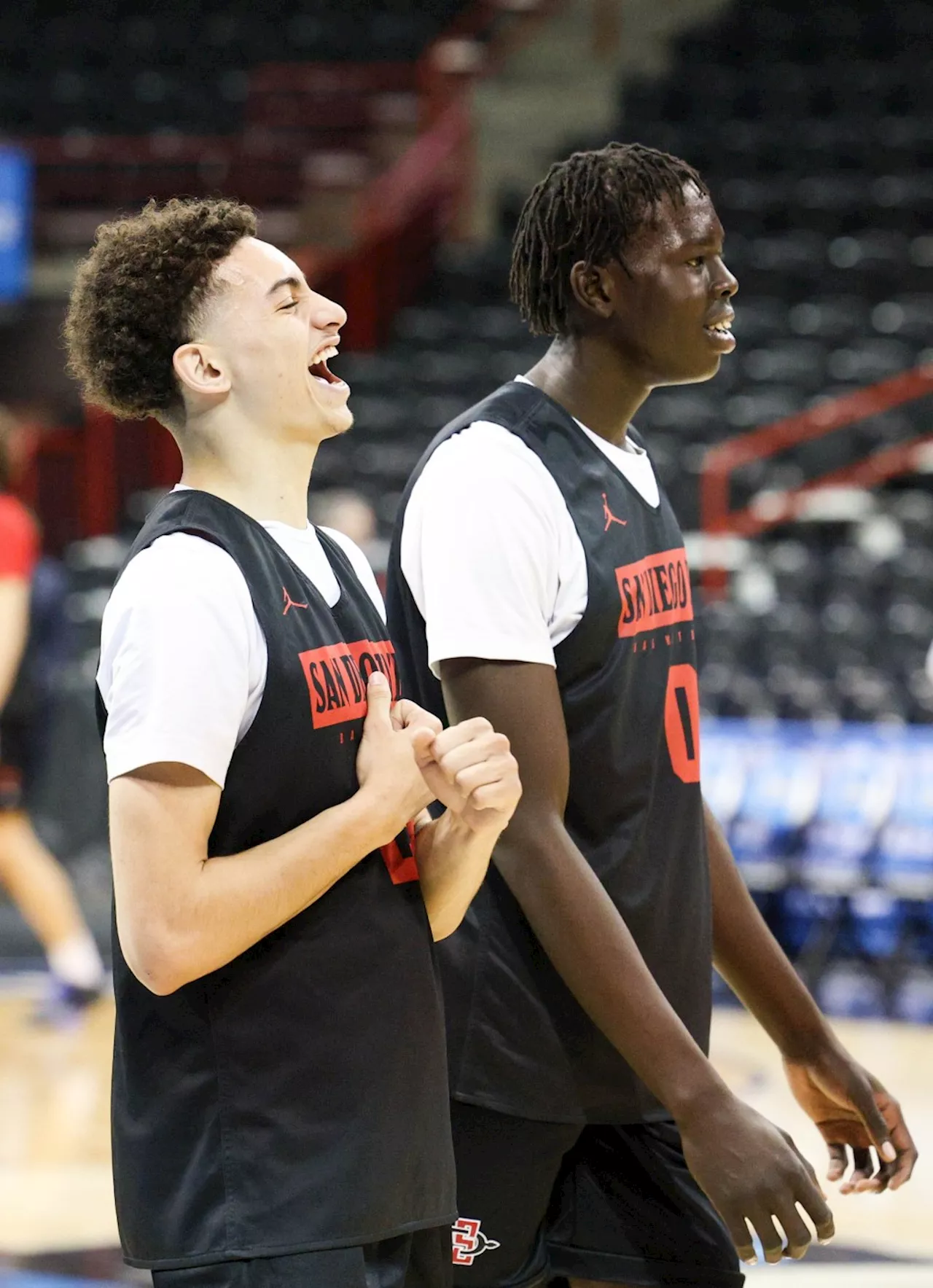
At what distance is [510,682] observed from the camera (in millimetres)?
2062

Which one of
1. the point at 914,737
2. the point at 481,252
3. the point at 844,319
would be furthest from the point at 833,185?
the point at 914,737

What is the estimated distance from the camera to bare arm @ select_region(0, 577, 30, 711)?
5742 mm

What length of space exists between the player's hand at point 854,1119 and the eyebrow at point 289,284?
1.17 metres

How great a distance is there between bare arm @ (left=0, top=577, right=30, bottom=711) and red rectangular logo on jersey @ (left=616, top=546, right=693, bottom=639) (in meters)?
3.75

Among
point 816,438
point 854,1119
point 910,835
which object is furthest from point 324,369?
point 816,438

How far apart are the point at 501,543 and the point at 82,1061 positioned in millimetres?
4038

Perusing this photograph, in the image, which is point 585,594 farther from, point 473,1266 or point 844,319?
point 844,319

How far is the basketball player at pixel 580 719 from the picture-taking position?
2068 millimetres

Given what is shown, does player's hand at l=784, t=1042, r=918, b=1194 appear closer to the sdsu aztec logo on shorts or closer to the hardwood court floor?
the sdsu aztec logo on shorts

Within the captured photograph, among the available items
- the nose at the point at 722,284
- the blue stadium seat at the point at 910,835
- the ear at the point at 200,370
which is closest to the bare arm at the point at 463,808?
the ear at the point at 200,370

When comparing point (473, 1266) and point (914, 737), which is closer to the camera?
point (473, 1266)

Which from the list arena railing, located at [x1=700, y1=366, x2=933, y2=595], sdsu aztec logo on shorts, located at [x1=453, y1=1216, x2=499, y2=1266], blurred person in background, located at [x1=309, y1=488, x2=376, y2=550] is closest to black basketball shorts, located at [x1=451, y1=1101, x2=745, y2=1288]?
sdsu aztec logo on shorts, located at [x1=453, y1=1216, x2=499, y2=1266]

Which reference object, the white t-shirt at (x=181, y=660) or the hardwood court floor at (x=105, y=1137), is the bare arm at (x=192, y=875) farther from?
the hardwood court floor at (x=105, y=1137)

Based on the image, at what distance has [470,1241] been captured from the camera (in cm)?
219
